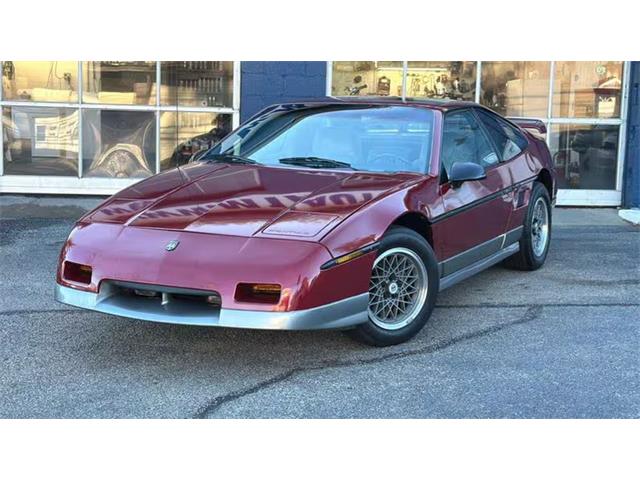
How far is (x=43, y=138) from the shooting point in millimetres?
9586

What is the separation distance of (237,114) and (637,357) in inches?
248

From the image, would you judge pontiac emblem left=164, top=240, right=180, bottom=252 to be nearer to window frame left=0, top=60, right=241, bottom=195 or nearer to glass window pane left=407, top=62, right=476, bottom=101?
window frame left=0, top=60, right=241, bottom=195

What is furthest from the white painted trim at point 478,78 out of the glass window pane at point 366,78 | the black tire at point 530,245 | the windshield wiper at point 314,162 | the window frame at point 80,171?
the windshield wiper at point 314,162

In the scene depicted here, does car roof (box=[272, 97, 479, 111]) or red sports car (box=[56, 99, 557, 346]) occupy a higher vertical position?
car roof (box=[272, 97, 479, 111])

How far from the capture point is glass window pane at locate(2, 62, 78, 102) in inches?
367

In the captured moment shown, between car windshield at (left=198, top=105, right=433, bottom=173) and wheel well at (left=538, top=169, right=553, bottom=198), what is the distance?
1.78m

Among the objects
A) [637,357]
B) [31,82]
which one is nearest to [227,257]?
[637,357]

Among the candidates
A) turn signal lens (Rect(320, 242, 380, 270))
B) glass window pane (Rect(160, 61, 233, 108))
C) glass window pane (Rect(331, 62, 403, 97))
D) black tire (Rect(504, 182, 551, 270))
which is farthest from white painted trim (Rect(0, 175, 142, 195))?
turn signal lens (Rect(320, 242, 380, 270))

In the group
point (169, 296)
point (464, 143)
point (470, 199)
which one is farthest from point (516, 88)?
point (169, 296)

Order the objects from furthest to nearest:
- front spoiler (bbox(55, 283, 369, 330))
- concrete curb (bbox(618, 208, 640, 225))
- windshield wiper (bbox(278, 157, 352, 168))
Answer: concrete curb (bbox(618, 208, 640, 225)), windshield wiper (bbox(278, 157, 352, 168)), front spoiler (bbox(55, 283, 369, 330))

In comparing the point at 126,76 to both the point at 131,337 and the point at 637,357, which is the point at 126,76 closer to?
the point at 131,337

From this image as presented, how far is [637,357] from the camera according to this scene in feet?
14.0

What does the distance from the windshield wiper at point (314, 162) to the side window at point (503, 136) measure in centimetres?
148

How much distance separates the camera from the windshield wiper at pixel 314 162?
4.87 m
